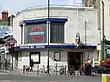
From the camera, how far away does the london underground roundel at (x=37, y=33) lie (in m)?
52.2

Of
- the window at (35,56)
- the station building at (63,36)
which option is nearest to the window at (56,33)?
the station building at (63,36)

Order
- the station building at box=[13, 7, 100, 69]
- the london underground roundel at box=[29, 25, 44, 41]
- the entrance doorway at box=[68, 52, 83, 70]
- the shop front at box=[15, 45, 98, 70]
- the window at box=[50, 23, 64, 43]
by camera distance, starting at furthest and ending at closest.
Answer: the london underground roundel at box=[29, 25, 44, 41], the entrance doorway at box=[68, 52, 83, 70], the window at box=[50, 23, 64, 43], the station building at box=[13, 7, 100, 69], the shop front at box=[15, 45, 98, 70]

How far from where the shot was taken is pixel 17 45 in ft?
186

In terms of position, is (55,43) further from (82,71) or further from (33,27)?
(82,71)

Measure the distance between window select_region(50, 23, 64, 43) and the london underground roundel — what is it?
1514mm

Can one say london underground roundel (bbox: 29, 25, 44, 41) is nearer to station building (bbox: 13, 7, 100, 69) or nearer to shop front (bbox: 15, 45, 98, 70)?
station building (bbox: 13, 7, 100, 69)

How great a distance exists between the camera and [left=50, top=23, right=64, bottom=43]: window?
5162 cm

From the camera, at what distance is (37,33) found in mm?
52625

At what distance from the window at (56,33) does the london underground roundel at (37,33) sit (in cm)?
151

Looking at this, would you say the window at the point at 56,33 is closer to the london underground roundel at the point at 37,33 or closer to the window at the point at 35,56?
→ the london underground roundel at the point at 37,33

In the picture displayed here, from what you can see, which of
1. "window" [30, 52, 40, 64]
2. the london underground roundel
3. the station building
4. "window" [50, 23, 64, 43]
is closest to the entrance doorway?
the station building

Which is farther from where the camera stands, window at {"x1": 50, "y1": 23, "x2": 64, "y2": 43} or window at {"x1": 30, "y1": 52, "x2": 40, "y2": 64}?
window at {"x1": 30, "y1": 52, "x2": 40, "y2": 64}

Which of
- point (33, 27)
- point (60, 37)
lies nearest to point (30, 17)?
point (33, 27)

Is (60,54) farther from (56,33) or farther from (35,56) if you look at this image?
(35,56)
